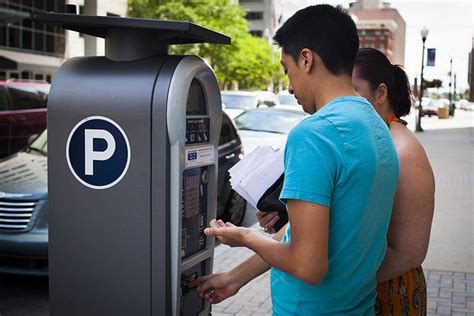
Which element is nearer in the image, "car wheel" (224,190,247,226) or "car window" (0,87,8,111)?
"car wheel" (224,190,247,226)

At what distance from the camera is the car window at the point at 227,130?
849 cm

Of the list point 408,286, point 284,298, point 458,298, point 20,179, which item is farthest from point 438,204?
point 284,298

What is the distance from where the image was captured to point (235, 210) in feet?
28.2

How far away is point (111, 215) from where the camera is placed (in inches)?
110

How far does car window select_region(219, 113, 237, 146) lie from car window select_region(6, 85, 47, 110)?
5.56m

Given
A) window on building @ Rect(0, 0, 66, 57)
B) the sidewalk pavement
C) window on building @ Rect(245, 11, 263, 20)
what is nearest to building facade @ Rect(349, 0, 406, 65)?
window on building @ Rect(245, 11, 263, 20)

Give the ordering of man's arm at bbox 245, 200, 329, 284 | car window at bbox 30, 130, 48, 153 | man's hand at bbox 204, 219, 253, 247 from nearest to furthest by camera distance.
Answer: man's arm at bbox 245, 200, 329, 284
man's hand at bbox 204, 219, 253, 247
car window at bbox 30, 130, 48, 153

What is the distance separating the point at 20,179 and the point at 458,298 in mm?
Result: 3923

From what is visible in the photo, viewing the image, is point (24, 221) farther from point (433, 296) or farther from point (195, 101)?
point (433, 296)

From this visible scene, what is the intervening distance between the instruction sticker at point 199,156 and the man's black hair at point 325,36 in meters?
0.93

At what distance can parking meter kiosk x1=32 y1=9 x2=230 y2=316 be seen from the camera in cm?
272

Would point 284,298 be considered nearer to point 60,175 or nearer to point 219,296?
point 219,296

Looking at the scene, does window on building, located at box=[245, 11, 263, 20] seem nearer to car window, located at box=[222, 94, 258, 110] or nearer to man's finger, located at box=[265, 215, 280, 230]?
car window, located at box=[222, 94, 258, 110]

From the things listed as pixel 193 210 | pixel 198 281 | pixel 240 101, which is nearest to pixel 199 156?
pixel 193 210
